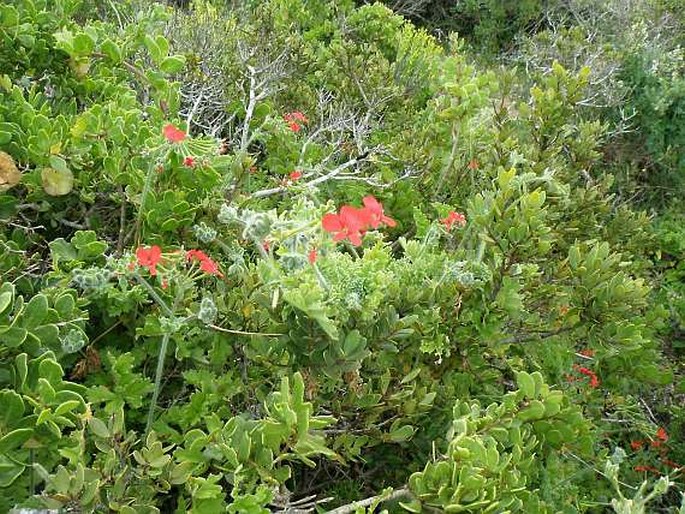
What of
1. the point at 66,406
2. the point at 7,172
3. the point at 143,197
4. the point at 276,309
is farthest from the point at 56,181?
the point at 66,406

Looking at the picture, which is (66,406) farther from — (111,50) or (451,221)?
(451,221)

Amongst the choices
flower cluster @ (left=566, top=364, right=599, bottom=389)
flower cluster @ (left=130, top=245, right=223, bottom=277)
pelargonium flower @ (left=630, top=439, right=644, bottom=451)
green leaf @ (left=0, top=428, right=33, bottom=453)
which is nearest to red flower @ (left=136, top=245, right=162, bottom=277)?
flower cluster @ (left=130, top=245, right=223, bottom=277)

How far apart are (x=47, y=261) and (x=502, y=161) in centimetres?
142

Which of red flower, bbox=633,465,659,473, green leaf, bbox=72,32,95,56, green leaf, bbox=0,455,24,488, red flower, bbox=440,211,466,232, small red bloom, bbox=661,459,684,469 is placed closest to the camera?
green leaf, bbox=0,455,24,488

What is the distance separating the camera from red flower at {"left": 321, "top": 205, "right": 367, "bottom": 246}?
1235 millimetres

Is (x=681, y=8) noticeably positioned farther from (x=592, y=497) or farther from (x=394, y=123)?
(x=592, y=497)

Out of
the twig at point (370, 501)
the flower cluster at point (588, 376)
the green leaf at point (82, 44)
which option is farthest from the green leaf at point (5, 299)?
the flower cluster at point (588, 376)

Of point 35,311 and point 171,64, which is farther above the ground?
point 171,64

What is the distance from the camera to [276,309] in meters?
1.44

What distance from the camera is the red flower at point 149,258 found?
53.1 inches

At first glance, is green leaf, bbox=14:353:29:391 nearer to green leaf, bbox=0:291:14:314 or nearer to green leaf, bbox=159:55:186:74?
green leaf, bbox=0:291:14:314

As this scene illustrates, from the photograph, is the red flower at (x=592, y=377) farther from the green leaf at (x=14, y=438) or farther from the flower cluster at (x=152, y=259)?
the green leaf at (x=14, y=438)

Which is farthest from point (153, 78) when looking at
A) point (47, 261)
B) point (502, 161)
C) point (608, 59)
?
point (608, 59)

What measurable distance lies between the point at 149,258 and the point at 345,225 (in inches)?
15.8
